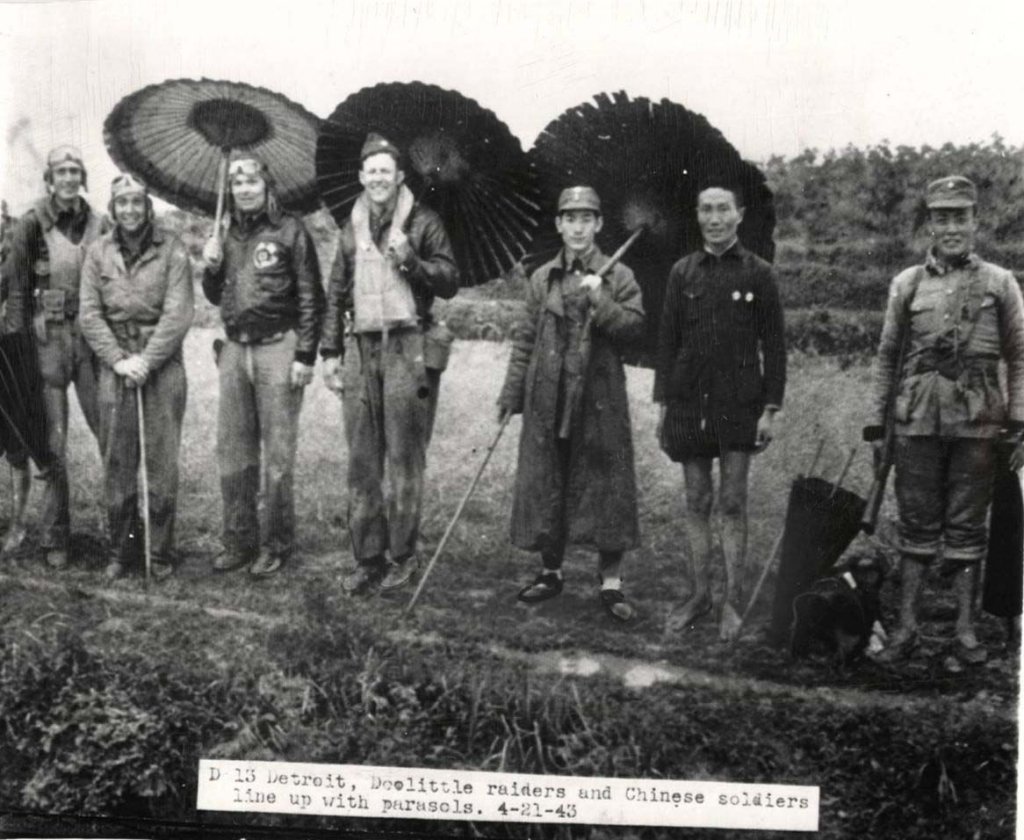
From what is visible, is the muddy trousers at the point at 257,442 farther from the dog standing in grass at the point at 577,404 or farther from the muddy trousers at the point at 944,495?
the muddy trousers at the point at 944,495

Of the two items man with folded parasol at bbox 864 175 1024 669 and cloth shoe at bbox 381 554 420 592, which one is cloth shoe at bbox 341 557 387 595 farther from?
man with folded parasol at bbox 864 175 1024 669

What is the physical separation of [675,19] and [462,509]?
2376mm

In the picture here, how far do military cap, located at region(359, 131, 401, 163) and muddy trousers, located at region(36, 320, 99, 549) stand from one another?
1.62 meters

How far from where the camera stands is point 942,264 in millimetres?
5629

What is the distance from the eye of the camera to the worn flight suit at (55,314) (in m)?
6.02

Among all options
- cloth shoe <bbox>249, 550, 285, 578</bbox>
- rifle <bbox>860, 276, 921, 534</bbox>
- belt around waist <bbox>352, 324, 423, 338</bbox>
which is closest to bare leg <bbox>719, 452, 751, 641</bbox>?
rifle <bbox>860, 276, 921, 534</bbox>

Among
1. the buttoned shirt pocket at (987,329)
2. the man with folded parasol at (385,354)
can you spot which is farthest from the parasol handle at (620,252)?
the buttoned shirt pocket at (987,329)

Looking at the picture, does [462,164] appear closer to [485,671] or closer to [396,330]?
[396,330]

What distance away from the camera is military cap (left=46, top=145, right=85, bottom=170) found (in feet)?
19.5

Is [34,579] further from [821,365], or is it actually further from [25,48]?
[821,365]

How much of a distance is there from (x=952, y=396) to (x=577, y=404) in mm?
1619

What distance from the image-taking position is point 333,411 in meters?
5.93

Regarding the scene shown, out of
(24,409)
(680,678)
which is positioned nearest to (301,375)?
(24,409)

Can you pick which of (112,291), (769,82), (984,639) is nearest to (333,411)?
(112,291)
